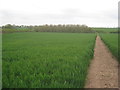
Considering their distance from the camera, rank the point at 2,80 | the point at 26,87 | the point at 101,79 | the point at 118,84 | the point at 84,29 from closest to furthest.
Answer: the point at 26,87
the point at 2,80
the point at 118,84
the point at 101,79
the point at 84,29

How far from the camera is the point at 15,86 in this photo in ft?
12.2

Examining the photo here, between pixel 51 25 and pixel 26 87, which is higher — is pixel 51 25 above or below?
above

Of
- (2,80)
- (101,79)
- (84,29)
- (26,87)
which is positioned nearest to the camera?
(26,87)

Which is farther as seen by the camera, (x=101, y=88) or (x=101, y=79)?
(x=101, y=79)

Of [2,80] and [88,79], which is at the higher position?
[2,80]

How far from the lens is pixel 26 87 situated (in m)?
3.66

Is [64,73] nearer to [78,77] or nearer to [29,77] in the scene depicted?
[78,77]

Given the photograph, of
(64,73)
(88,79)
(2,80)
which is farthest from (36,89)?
(88,79)

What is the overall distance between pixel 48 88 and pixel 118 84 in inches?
108

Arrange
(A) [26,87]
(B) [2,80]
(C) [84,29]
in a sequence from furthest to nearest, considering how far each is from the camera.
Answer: (C) [84,29] → (B) [2,80] → (A) [26,87]

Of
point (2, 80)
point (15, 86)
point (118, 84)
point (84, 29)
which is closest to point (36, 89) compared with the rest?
point (15, 86)

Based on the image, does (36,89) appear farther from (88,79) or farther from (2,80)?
(88,79)

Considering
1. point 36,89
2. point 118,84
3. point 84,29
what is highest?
point 84,29

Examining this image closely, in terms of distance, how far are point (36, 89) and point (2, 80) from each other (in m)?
1.07
